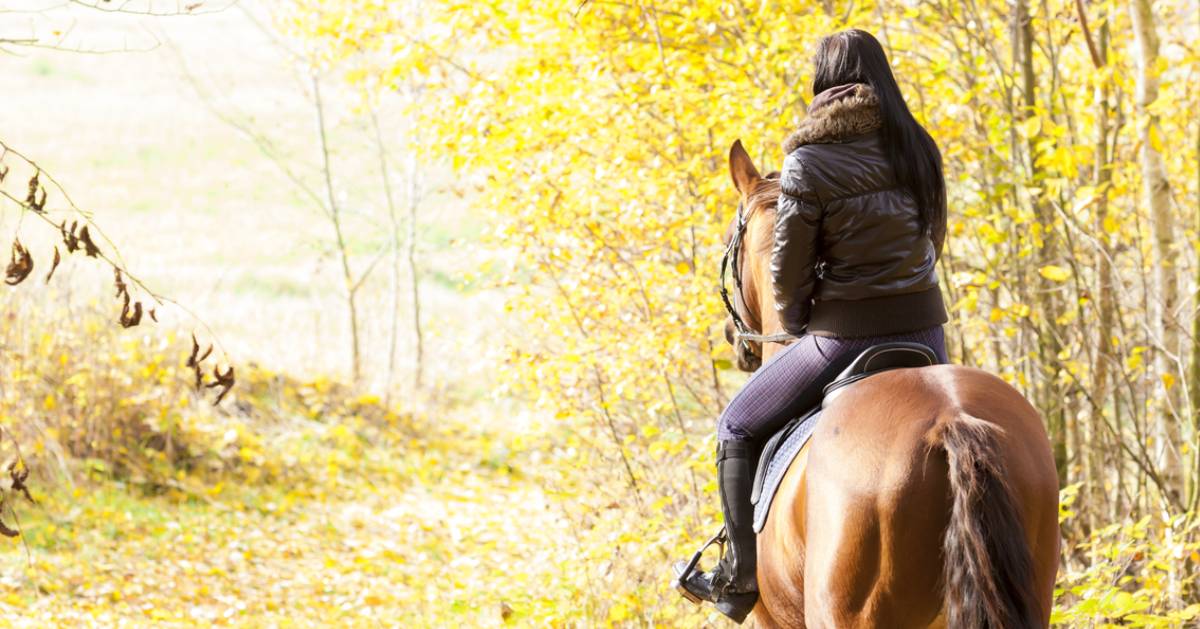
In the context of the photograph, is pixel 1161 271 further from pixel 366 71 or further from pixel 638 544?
pixel 366 71

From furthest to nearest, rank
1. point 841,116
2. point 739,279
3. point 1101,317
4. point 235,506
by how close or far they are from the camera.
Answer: point 235,506 < point 1101,317 < point 739,279 < point 841,116

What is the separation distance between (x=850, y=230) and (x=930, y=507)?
1064mm

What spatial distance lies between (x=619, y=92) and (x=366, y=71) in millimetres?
3814

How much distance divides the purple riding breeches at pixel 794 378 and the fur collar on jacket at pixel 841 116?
67 centimetres

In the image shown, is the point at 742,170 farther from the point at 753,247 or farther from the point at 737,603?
the point at 737,603

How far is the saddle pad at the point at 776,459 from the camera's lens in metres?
3.82

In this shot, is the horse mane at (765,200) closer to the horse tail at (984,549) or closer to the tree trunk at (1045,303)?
the horse tail at (984,549)

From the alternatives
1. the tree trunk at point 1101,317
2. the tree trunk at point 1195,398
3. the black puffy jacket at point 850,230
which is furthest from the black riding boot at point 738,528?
the tree trunk at point 1101,317

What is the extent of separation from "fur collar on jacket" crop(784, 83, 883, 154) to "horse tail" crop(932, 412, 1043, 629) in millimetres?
1168

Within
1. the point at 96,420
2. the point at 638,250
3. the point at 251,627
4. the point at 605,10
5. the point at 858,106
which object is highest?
the point at 605,10

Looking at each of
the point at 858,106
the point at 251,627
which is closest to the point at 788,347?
the point at 858,106

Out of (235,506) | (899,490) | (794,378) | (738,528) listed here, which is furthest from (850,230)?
(235,506)

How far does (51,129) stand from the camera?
43.0 metres

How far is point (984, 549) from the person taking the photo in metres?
2.96
